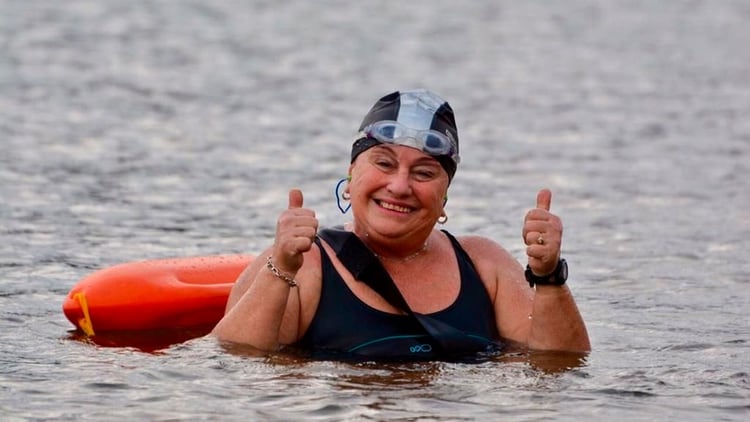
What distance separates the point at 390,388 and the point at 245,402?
2.45 feet

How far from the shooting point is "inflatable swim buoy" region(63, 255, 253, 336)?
10070 mm

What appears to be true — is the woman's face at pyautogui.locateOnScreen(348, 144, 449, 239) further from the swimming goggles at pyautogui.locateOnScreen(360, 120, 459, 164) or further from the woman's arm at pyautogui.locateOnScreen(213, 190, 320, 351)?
the woman's arm at pyautogui.locateOnScreen(213, 190, 320, 351)

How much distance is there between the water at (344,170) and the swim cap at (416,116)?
1.12m

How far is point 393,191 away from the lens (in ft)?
28.2

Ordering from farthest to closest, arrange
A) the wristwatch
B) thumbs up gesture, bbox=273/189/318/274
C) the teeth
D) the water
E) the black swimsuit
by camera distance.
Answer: the black swimsuit < the teeth < the water < the wristwatch < thumbs up gesture, bbox=273/189/318/274

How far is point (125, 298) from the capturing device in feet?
33.1

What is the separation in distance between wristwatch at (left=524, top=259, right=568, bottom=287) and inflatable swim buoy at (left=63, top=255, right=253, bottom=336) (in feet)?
8.13

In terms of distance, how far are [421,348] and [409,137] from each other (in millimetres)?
1139

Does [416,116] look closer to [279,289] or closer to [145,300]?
[279,289]

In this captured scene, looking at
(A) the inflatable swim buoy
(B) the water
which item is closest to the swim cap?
(B) the water

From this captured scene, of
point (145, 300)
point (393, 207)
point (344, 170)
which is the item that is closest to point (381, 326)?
point (393, 207)

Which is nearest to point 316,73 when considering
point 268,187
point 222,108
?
point 222,108

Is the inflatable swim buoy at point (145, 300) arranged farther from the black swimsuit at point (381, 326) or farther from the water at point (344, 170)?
the black swimsuit at point (381, 326)

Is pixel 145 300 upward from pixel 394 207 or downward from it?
downward
